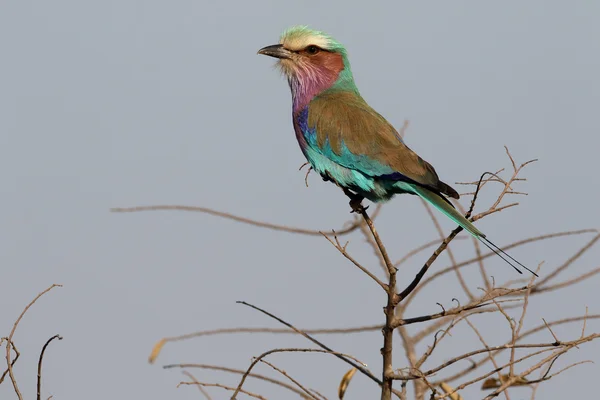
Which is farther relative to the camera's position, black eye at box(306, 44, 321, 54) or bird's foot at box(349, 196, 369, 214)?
black eye at box(306, 44, 321, 54)

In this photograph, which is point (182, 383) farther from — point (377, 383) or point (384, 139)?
point (384, 139)

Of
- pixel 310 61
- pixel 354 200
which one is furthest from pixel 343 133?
pixel 310 61

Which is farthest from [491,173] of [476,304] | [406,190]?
[406,190]

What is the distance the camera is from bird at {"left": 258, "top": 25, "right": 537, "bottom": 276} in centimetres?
456

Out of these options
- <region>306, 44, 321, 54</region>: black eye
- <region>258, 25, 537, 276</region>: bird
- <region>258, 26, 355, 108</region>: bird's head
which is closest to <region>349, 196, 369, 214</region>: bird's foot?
<region>258, 25, 537, 276</region>: bird

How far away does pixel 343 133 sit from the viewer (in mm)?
4980

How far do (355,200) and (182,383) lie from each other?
1868 millimetres

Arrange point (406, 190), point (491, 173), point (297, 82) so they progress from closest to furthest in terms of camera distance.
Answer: point (491, 173)
point (406, 190)
point (297, 82)

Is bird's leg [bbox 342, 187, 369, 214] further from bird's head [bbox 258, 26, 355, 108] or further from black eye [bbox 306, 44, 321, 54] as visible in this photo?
Result: black eye [bbox 306, 44, 321, 54]

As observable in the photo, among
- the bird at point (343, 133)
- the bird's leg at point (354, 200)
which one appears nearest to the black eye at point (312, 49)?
the bird at point (343, 133)

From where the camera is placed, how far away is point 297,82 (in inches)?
220

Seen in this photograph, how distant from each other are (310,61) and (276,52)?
10.5 inches

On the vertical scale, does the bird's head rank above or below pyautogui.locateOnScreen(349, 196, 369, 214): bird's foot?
above

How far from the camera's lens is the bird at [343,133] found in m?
4.56
